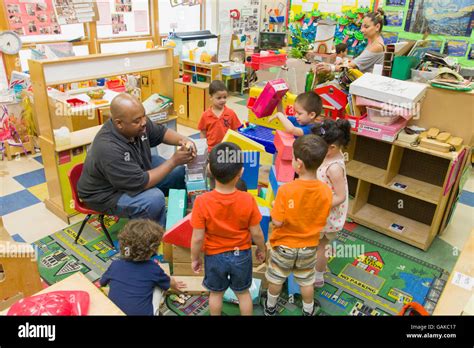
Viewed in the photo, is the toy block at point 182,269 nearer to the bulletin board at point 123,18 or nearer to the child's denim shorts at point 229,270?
the child's denim shorts at point 229,270

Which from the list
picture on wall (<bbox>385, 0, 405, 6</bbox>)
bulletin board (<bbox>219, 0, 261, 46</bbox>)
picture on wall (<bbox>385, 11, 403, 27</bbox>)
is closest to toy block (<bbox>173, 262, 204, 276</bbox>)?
picture on wall (<bbox>385, 11, 403, 27</bbox>)

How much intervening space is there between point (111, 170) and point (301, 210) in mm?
1446

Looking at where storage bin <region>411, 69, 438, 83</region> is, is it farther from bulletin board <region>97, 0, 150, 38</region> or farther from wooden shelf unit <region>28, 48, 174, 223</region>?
bulletin board <region>97, 0, 150, 38</region>

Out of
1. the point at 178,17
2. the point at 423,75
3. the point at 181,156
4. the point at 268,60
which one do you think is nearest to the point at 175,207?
the point at 181,156

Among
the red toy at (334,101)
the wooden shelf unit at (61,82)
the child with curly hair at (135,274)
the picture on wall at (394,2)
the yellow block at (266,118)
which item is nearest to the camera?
the child with curly hair at (135,274)

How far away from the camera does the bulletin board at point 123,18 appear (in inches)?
253

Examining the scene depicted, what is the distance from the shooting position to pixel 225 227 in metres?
2.04

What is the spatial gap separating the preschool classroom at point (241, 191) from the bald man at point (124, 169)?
0.04 feet

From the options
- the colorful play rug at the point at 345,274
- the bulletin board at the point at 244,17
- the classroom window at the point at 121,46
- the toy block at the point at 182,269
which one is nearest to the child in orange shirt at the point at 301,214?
the colorful play rug at the point at 345,274

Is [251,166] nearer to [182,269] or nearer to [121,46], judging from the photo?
[182,269]

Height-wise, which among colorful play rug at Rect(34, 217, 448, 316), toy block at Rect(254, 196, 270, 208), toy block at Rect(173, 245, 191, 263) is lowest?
colorful play rug at Rect(34, 217, 448, 316)

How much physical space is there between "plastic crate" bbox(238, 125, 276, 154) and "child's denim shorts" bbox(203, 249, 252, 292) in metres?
1.42

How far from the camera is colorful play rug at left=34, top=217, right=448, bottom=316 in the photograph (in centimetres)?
266

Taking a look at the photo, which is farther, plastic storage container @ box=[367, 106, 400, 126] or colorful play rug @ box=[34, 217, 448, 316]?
plastic storage container @ box=[367, 106, 400, 126]
